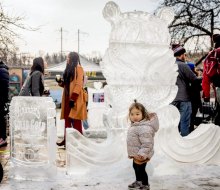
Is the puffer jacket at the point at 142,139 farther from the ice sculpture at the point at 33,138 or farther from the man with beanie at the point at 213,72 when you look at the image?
the man with beanie at the point at 213,72

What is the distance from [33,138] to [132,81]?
54.3 inches

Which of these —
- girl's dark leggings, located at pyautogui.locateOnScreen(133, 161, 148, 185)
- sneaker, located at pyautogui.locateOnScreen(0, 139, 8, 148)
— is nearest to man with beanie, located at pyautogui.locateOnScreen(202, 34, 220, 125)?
girl's dark leggings, located at pyautogui.locateOnScreen(133, 161, 148, 185)

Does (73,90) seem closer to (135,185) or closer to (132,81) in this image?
(132,81)

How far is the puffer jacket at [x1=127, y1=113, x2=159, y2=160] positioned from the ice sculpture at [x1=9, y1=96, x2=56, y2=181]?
1004mm

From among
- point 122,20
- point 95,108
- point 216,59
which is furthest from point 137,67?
point 95,108

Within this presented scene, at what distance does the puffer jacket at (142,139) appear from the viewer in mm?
4629

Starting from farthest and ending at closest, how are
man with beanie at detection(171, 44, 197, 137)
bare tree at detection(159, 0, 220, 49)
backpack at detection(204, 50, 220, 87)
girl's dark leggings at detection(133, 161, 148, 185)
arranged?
bare tree at detection(159, 0, 220, 49) → man with beanie at detection(171, 44, 197, 137) → backpack at detection(204, 50, 220, 87) → girl's dark leggings at detection(133, 161, 148, 185)

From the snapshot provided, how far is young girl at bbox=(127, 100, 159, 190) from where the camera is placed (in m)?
4.64

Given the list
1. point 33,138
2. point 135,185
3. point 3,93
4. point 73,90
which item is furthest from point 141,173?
point 3,93

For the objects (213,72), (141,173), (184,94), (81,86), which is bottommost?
(141,173)

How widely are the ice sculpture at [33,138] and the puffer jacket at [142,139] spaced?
1004 mm

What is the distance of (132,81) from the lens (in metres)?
5.47

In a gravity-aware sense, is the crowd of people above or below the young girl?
above

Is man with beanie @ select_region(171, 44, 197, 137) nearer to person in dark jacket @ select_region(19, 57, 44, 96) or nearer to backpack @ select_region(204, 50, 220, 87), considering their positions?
backpack @ select_region(204, 50, 220, 87)
